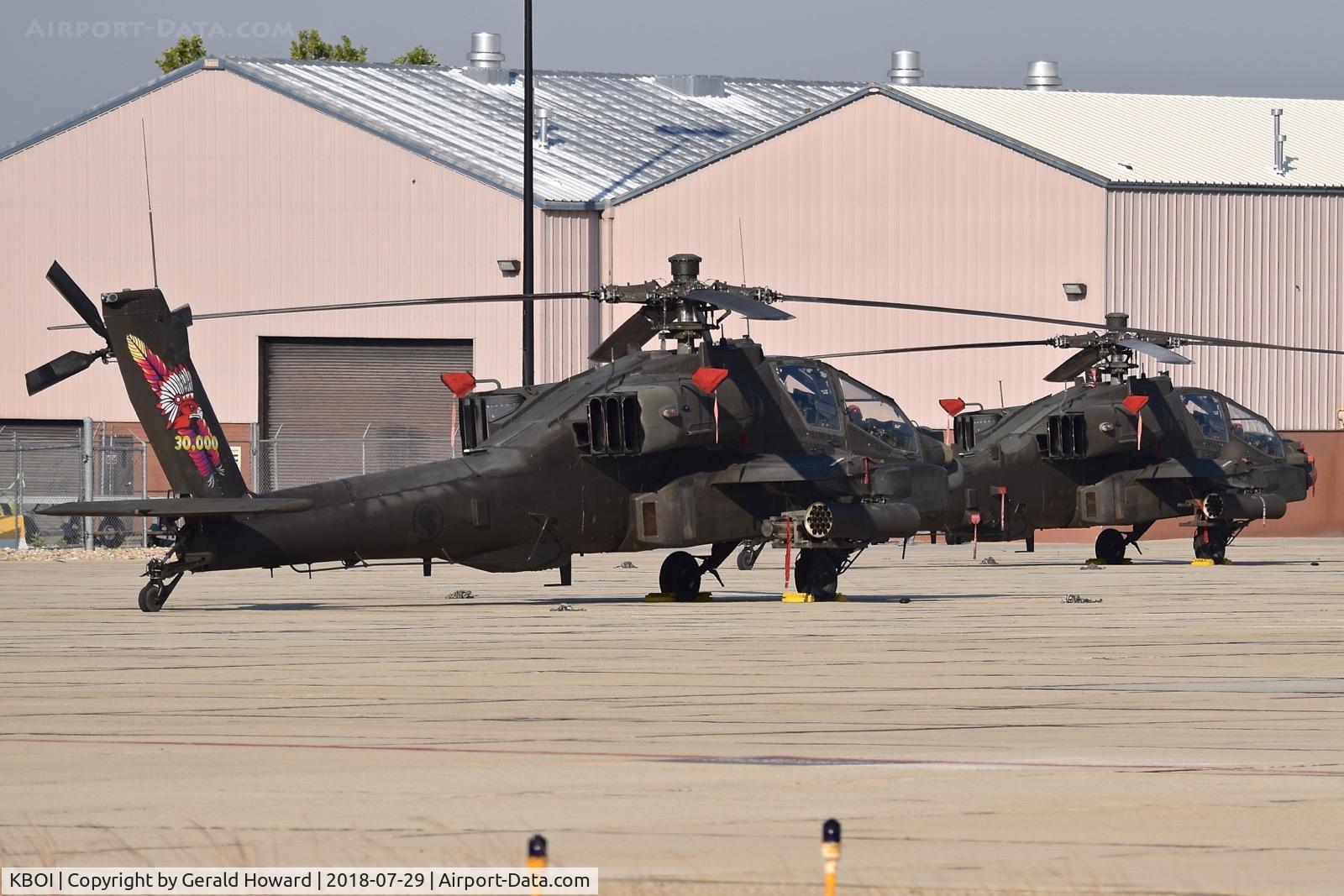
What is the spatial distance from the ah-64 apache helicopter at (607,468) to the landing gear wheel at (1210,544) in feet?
27.5

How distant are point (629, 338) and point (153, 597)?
673 cm

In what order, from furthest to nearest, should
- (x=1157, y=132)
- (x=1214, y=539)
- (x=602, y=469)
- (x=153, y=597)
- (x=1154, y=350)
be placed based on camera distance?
(x=1157, y=132) < (x=1214, y=539) < (x=1154, y=350) < (x=602, y=469) < (x=153, y=597)

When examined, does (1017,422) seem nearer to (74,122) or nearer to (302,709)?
(302,709)

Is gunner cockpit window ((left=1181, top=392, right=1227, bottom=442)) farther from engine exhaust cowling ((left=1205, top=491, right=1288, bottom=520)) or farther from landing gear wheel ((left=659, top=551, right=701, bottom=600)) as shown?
landing gear wheel ((left=659, top=551, right=701, bottom=600))

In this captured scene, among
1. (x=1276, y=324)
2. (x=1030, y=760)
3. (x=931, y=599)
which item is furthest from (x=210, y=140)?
(x=1030, y=760)

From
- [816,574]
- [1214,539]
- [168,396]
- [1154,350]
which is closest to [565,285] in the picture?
[1214,539]

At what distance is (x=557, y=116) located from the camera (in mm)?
62344

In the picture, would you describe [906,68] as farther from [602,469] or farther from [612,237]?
[602,469]

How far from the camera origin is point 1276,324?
55.9 m

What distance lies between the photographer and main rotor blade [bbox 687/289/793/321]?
78.0 ft

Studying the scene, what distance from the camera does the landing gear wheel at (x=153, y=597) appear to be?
24.1 metres

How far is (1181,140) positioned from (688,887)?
53183 millimetres

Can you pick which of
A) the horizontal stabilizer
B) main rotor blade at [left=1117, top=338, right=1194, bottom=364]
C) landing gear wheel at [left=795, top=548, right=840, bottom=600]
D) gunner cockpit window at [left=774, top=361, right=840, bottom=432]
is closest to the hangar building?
main rotor blade at [left=1117, top=338, right=1194, bottom=364]

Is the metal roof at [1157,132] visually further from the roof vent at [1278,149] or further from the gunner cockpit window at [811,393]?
the gunner cockpit window at [811,393]
